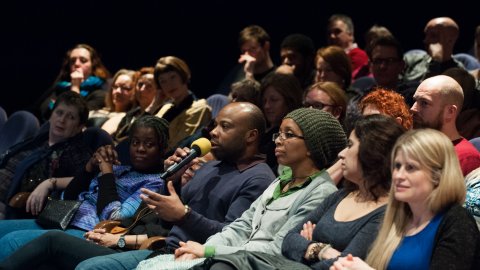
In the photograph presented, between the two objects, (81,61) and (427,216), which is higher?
(427,216)

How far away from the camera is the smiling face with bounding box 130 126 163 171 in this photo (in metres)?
5.03

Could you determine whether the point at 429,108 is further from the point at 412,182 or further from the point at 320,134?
the point at 412,182

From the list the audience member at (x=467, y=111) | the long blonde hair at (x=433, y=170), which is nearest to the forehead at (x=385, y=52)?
the audience member at (x=467, y=111)

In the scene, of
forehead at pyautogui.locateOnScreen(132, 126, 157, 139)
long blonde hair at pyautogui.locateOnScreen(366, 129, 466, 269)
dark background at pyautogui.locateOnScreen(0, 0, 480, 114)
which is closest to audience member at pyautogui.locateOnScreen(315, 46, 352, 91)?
forehead at pyautogui.locateOnScreen(132, 126, 157, 139)

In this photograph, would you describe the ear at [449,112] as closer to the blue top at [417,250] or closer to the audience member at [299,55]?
the blue top at [417,250]

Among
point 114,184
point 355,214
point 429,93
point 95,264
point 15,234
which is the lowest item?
point 15,234

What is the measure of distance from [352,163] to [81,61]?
417 cm

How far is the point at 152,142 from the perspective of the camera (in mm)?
5051

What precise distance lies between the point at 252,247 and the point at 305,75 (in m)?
2.54

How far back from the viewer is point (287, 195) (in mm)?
4035

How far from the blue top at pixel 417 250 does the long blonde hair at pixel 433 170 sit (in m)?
0.02

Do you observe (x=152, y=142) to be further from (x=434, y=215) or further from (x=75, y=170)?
(x=434, y=215)

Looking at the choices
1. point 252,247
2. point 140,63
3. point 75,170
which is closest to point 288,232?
point 252,247

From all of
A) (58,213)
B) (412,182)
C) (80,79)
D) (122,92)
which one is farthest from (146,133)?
(80,79)
